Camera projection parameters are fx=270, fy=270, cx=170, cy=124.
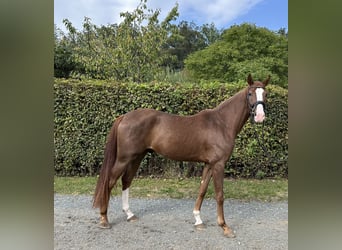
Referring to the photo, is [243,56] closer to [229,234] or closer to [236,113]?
[236,113]

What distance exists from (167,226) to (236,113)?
1691 mm

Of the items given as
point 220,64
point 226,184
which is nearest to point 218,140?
point 226,184

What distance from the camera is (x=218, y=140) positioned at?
127 inches

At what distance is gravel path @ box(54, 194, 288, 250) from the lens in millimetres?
3000

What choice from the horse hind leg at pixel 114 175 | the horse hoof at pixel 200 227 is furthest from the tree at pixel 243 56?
the horse hind leg at pixel 114 175

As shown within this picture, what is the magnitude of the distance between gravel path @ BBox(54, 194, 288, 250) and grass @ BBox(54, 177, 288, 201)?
0.80 feet

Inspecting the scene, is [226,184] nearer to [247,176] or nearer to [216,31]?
[247,176]

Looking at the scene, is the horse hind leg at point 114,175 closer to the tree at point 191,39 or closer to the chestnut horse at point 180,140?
the chestnut horse at point 180,140

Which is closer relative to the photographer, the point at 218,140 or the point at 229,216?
the point at 218,140

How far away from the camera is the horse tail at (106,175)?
10.8 ft
